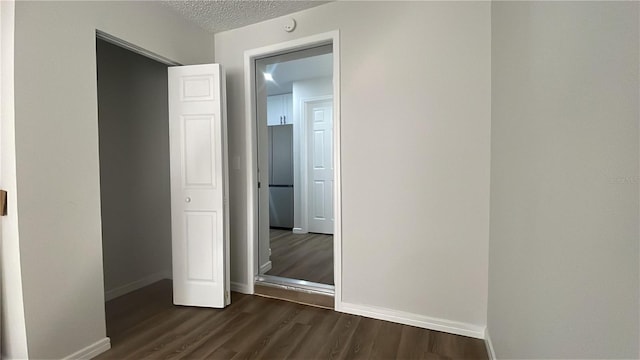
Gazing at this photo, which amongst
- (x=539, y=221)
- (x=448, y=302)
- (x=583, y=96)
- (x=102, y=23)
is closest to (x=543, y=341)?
(x=539, y=221)

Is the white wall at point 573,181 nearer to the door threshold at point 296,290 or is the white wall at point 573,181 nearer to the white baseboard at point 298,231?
the door threshold at point 296,290

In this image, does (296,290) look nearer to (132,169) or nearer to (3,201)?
(3,201)

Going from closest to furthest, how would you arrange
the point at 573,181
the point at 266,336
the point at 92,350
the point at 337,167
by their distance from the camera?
the point at 573,181, the point at 92,350, the point at 266,336, the point at 337,167

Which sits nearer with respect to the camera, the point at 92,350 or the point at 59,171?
the point at 59,171

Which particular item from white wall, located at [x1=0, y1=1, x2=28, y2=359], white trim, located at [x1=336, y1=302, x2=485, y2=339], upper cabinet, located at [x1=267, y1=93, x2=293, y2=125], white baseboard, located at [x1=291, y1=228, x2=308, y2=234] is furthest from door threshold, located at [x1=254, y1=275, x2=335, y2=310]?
upper cabinet, located at [x1=267, y1=93, x2=293, y2=125]

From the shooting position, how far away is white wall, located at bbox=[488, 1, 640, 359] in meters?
0.52

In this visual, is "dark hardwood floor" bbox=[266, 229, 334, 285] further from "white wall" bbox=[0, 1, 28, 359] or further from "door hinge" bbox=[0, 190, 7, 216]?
"door hinge" bbox=[0, 190, 7, 216]

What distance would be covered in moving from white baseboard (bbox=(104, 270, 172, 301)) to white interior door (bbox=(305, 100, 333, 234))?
7.59 ft

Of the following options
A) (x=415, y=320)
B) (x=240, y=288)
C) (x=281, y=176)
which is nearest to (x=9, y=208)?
(x=240, y=288)

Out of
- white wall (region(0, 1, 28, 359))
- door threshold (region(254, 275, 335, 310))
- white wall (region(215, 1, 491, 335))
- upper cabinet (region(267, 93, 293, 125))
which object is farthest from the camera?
upper cabinet (region(267, 93, 293, 125))

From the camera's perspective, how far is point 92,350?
5.71 feet

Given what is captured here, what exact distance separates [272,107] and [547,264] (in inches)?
208

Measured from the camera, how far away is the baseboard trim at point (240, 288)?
2.69 metres

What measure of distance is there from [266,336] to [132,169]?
2.20 metres
